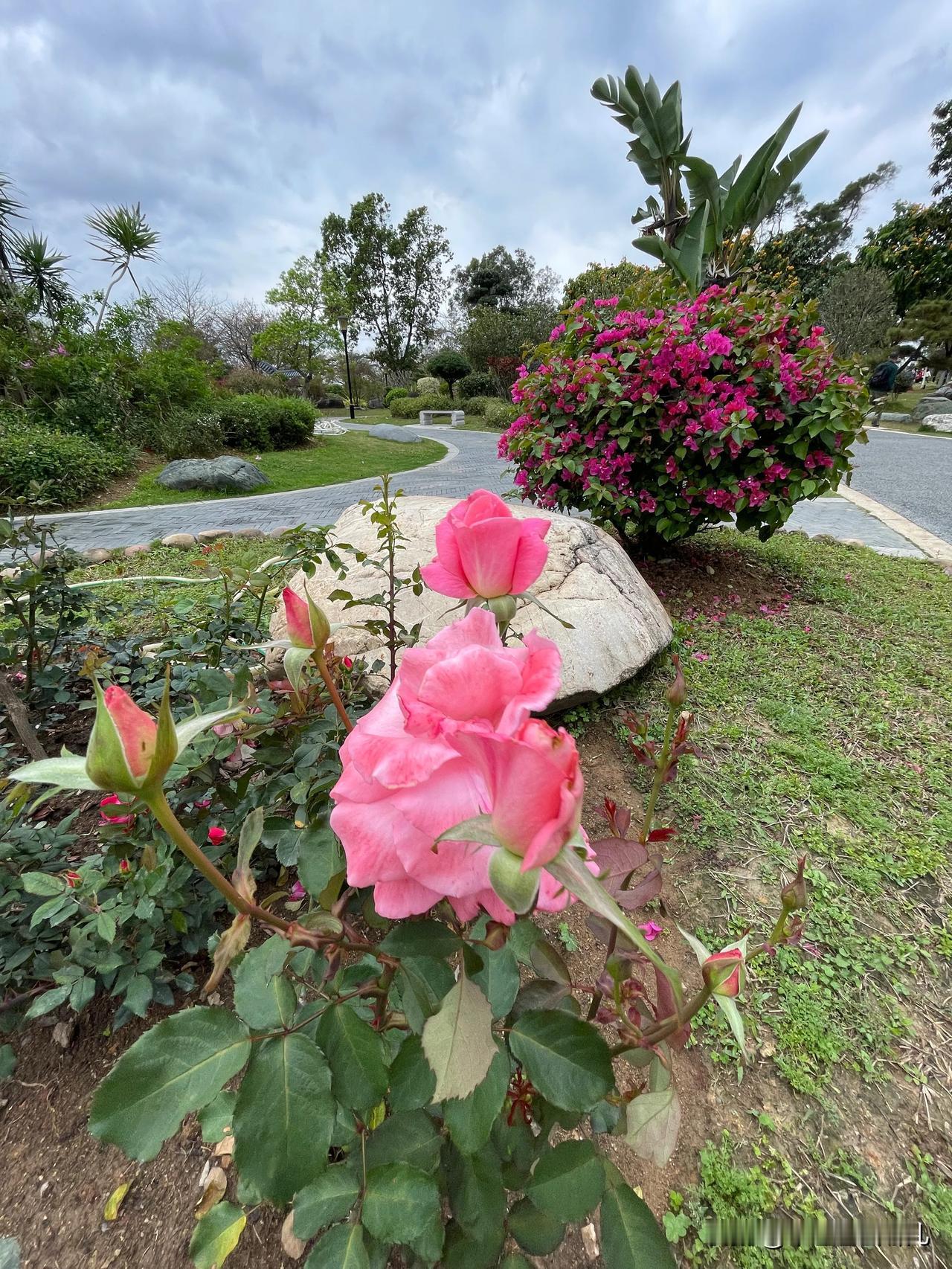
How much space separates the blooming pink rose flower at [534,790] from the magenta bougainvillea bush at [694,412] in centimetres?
329

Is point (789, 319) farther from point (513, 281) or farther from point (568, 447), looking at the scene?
point (513, 281)

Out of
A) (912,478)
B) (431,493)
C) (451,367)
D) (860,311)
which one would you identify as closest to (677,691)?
(431,493)

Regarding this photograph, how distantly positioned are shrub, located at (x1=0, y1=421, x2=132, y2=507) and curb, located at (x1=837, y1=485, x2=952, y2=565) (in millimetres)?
9507

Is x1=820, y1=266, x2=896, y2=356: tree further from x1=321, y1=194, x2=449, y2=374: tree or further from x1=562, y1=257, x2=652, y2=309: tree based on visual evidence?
x1=321, y1=194, x2=449, y2=374: tree

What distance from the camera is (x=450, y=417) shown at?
2173 cm

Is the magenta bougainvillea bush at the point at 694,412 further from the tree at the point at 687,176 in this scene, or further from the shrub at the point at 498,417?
the shrub at the point at 498,417

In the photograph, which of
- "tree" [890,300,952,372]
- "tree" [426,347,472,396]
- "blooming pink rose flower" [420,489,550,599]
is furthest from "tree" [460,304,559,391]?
"blooming pink rose flower" [420,489,550,599]

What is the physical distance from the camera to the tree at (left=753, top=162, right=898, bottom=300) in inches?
1153

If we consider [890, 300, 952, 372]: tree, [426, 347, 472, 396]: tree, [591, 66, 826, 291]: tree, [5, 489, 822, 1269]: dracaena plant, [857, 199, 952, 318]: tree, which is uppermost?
[857, 199, 952, 318]: tree

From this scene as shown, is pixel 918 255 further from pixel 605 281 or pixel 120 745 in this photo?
pixel 120 745

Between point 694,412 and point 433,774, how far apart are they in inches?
137

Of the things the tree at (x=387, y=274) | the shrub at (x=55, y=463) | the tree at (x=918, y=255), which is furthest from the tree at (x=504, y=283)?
the shrub at (x=55, y=463)

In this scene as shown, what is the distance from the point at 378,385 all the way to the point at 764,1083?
3979cm

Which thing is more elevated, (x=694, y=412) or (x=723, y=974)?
(x=694, y=412)
